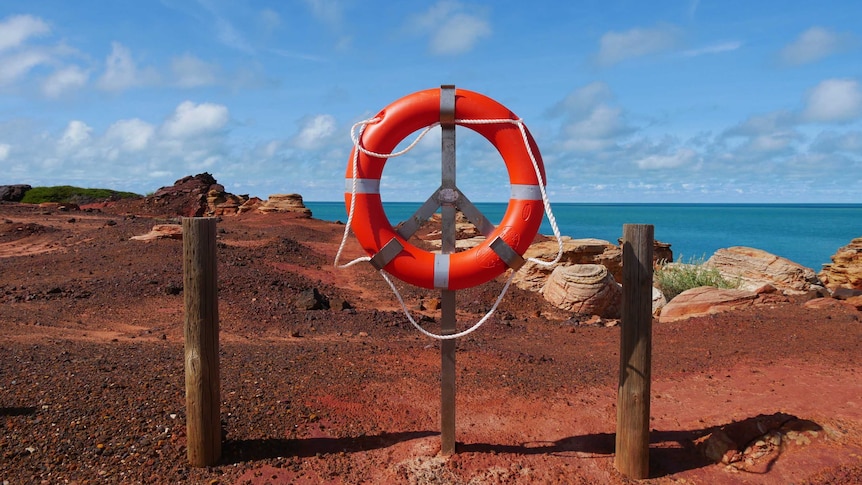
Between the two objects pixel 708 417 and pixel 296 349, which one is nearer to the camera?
pixel 708 417

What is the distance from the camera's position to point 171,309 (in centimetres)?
817

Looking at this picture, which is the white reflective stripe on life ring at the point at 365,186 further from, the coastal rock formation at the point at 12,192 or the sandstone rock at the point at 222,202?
the coastal rock formation at the point at 12,192

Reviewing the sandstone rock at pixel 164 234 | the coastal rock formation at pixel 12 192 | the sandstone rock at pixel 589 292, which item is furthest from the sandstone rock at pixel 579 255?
the coastal rock formation at pixel 12 192

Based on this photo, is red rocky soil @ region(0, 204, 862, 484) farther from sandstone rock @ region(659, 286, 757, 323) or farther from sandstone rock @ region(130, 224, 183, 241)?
sandstone rock @ region(130, 224, 183, 241)

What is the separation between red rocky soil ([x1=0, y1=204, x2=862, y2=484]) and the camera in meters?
3.59

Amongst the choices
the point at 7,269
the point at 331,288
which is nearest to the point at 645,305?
the point at 331,288

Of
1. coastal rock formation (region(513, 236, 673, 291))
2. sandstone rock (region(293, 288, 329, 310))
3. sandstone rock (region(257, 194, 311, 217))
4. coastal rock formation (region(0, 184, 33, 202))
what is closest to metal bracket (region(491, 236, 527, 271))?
sandstone rock (region(293, 288, 329, 310))

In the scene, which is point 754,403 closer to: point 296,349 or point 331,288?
point 296,349

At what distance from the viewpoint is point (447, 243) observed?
3805 mm

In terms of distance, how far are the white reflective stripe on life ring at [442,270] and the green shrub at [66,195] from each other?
110ft

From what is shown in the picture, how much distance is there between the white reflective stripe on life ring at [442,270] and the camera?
149 inches

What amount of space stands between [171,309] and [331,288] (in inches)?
112

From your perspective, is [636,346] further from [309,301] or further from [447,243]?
[309,301]

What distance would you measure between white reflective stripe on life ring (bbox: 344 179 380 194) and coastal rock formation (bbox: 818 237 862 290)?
11.6m
